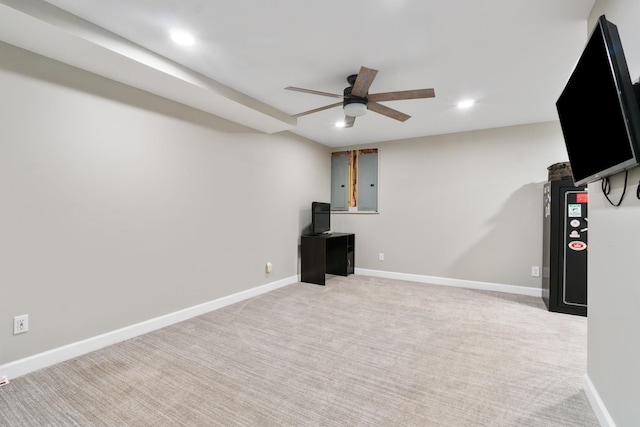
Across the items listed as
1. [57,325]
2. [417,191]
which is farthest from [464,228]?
[57,325]

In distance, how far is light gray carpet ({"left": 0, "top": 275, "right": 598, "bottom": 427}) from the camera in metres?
1.65

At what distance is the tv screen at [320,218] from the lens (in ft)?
15.6

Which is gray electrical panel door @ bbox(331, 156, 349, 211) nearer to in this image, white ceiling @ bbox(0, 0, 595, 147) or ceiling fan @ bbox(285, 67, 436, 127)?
white ceiling @ bbox(0, 0, 595, 147)

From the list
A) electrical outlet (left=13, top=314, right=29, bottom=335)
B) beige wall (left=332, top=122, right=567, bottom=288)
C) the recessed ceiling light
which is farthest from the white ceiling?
electrical outlet (left=13, top=314, right=29, bottom=335)

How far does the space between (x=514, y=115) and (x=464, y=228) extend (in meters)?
1.65

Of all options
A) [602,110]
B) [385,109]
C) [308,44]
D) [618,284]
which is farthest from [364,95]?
[618,284]

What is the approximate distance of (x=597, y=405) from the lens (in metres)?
1.63

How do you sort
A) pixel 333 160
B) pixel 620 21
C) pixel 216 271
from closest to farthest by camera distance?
pixel 620 21
pixel 216 271
pixel 333 160

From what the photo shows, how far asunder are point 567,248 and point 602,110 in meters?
2.58

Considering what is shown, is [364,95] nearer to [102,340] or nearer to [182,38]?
[182,38]

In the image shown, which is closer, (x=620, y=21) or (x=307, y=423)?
(x=620, y=21)

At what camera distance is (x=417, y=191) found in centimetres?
477

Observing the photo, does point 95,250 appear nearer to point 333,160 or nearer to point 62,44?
point 62,44

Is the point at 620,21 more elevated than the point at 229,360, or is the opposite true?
the point at 620,21
